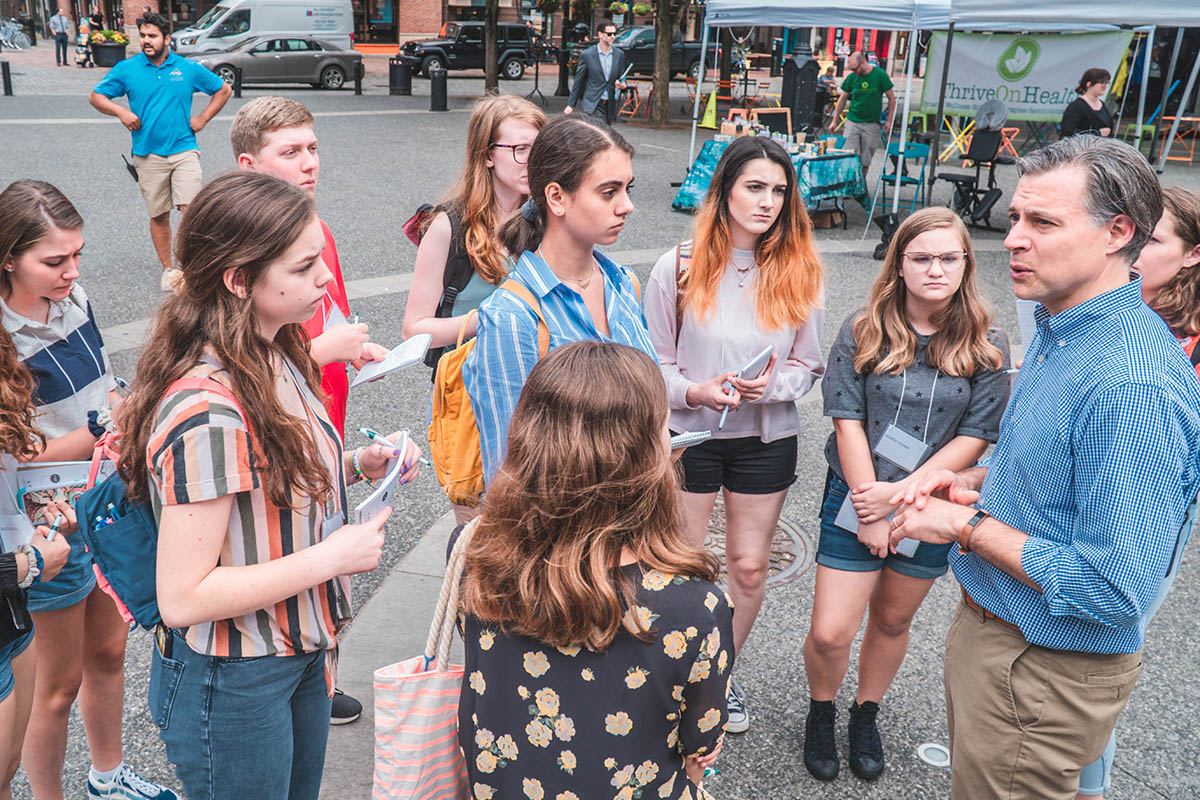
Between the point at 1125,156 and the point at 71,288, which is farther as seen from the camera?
the point at 71,288

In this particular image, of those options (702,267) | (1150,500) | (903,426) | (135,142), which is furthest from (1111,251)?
(135,142)

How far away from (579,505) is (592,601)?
17cm

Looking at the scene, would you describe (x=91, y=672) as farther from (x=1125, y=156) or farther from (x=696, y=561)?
(x=1125, y=156)

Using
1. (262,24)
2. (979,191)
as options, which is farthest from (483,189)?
(262,24)

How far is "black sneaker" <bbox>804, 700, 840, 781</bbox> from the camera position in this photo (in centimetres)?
309

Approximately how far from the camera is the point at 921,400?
9.66ft

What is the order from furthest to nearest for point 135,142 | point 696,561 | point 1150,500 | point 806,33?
point 806,33 < point 135,142 < point 1150,500 < point 696,561

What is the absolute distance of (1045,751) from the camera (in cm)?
215

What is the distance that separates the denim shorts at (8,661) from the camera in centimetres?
208

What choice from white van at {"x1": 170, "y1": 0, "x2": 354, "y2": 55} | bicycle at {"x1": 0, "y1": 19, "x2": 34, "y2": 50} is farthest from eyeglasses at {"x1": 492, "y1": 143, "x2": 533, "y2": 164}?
bicycle at {"x1": 0, "y1": 19, "x2": 34, "y2": 50}

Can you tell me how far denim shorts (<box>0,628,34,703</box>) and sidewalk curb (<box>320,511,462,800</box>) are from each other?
101 cm

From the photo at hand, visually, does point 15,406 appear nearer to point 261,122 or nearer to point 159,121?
point 261,122

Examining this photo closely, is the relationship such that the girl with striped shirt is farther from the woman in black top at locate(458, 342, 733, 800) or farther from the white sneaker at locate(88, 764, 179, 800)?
the white sneaker at locate(88, 764, 179, 800)

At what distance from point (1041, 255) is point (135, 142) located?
323 inches
